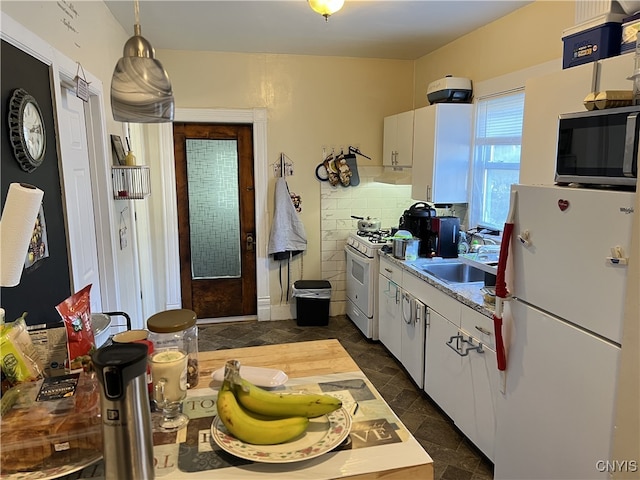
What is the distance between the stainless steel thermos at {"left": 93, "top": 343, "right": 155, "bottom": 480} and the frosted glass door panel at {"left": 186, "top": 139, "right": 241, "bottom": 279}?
376cm

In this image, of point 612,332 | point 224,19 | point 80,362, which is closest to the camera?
point 80,362

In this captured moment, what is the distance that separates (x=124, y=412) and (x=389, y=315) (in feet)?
9.89

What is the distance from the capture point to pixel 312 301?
4.53m

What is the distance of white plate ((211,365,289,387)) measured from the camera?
133 cm

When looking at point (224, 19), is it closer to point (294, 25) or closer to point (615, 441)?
point (294, 25)

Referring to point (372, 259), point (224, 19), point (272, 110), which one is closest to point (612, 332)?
point (372, 259)

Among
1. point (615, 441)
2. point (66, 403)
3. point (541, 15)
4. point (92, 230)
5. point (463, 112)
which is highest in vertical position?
point (541, 15)

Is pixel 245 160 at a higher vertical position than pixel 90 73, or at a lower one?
lower

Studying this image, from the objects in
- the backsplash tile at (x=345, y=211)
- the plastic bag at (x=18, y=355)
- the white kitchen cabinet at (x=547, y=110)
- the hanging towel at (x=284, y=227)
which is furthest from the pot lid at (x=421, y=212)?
the plastic bag at (x=18, y=355)

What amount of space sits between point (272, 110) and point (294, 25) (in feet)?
3.55

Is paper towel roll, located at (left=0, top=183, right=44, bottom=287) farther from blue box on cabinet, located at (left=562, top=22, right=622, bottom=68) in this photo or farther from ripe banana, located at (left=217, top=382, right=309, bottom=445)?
blue box on cabinet, located at (left=562, top=22, right=622, bottom=68)

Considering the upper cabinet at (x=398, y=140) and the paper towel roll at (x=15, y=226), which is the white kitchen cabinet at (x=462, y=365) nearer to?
the upper cabinet at (x=398, y=140)

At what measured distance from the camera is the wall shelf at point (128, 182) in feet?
9.70

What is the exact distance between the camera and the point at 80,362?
1229 millimetres
